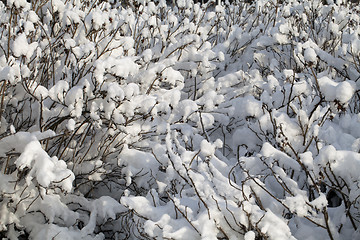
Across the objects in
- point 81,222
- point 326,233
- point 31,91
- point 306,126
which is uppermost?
point 31,91

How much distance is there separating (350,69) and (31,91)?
2476mm

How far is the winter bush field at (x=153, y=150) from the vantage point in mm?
1669

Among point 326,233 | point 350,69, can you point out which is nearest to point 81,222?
point 326,233

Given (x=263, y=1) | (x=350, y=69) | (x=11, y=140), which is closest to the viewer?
(x=11, y=140)

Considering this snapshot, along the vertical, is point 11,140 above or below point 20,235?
above

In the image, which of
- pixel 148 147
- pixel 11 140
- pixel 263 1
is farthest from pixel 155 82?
pixel 263 1

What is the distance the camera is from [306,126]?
219 cm

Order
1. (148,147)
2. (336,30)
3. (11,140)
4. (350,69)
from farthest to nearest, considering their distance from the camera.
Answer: (336,30)
(350,69)
(148,147)
(11,140)

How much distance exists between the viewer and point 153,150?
2521 mm

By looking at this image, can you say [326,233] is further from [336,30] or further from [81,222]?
[336,30]

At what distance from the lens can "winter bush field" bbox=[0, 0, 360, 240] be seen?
1669mm

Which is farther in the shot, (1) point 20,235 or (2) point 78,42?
(2) point 78,42

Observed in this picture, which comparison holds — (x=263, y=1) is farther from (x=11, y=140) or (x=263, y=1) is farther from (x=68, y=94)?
(x=11, y=140)

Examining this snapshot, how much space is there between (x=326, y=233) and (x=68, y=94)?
1580 mm
